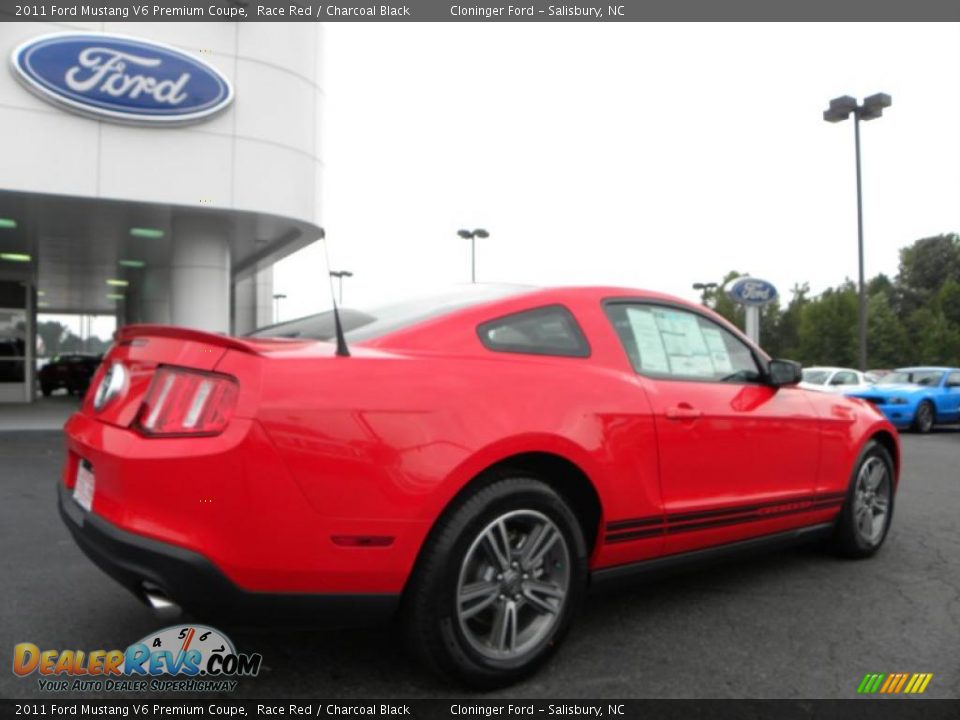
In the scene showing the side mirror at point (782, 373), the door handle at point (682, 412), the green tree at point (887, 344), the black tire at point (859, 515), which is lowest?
the black tire at point (859, 515)

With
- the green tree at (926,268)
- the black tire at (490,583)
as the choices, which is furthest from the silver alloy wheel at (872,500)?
the green tree at (926,268)

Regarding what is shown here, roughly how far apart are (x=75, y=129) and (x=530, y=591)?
10702 millimetres

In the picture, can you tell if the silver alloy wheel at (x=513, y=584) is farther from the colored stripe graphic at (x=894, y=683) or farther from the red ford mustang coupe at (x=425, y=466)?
the colored stripe graphic at (x=894, y=683)

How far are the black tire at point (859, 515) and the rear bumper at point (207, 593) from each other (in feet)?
9.63

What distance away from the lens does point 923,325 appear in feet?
182

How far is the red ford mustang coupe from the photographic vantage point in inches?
90.5

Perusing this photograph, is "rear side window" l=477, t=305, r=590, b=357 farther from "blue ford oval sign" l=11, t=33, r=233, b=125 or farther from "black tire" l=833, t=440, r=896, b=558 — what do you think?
"blue ford oval sign" l=11, t=33, r=233, b=125

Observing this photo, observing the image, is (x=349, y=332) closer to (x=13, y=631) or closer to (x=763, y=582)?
(x=13, y=631)

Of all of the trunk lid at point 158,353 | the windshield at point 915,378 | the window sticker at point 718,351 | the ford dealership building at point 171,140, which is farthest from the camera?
the windshield at point 915,378

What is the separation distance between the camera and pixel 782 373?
3.91m

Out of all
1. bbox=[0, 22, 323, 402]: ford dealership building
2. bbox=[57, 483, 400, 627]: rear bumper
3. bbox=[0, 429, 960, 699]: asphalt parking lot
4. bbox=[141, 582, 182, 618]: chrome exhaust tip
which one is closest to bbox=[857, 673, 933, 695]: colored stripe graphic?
bbox=[0, 429, 960, 699]: asphalt parking lot

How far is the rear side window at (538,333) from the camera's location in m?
2.95

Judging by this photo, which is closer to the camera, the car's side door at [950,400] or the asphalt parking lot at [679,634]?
the asphalt parking lot at [679,634]

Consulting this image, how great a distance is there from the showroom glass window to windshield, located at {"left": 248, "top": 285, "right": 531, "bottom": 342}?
510 mm
